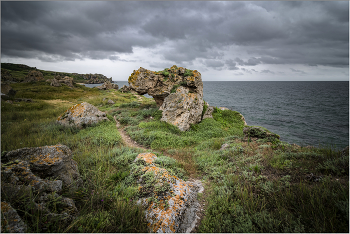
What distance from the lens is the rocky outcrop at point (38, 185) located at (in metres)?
2.89

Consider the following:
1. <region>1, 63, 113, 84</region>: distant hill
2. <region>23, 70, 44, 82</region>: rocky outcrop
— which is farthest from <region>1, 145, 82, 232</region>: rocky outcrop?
<region>23, 70, 44, 82</region>: rocky outcrop

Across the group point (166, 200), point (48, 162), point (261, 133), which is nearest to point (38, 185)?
point (48, 162)

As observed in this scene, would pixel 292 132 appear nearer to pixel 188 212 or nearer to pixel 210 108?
pixel 210 108

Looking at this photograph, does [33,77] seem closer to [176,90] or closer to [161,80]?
[161,80]

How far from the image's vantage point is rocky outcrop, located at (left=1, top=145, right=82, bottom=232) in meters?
2.89

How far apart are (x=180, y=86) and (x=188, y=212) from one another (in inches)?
605

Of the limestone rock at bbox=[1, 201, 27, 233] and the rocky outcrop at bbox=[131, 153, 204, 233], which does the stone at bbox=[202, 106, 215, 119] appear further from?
the limestone rock at bbox=[1, 201, 27, 233]

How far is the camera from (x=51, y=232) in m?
2.82

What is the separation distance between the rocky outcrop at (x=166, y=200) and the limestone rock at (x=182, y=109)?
1048 cm

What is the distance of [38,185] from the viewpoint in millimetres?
3521

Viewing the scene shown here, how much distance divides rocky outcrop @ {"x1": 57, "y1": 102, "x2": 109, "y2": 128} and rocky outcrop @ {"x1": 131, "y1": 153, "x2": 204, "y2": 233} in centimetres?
1080

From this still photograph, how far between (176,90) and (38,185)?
15866 millimetres

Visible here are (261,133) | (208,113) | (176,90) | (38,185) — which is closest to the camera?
(38,185)

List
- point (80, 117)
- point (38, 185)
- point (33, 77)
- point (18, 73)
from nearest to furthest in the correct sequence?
point (38, 185)
point (80, 117)
point (33, 77)
point (18, 73)
